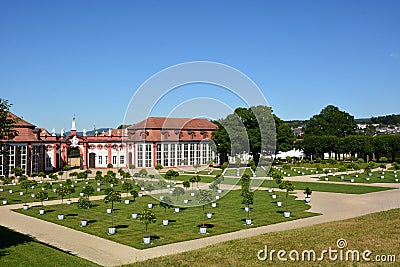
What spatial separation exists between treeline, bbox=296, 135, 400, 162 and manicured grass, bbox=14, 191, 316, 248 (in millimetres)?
49045

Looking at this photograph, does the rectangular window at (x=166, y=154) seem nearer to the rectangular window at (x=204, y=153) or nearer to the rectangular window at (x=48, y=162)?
the rectangular window at (x=204, y=153)

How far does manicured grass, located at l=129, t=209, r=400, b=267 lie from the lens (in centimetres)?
1345

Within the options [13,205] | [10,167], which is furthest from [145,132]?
[13,205]

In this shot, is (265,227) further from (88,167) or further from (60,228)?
(88,167)

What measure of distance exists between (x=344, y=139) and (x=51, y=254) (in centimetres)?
7149

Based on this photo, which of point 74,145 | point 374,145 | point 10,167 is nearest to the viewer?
point 10,167

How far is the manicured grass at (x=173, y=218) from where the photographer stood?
20.0m

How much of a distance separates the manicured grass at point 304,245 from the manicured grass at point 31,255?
2.83m

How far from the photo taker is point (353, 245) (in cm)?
1511

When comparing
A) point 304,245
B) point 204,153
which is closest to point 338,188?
point 304,245

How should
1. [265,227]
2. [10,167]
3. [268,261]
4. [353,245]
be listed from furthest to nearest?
1. [10,167]
2. [265,227]
3. [353,245]
4. [268,261]

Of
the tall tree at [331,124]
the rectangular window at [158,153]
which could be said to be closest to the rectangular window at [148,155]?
the rectangular window at [158,153]

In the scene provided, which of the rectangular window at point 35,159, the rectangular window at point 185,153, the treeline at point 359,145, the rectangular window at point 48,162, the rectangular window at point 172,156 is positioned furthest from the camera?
the treeline at point 359,145

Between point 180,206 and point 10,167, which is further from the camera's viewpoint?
point 10,167
